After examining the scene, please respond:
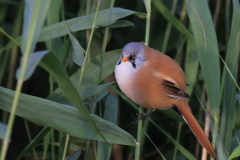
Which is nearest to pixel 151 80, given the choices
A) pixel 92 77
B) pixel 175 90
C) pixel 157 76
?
pixel 157 76

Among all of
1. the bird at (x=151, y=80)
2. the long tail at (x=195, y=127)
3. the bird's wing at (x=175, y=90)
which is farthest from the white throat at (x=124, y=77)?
the long tail at (x=195, y=127)

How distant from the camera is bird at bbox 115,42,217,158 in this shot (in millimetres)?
1663

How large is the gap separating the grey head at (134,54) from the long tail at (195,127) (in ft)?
1.22

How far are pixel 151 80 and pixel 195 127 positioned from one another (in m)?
0.38

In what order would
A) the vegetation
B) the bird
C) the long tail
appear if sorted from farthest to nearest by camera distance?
1. the bird
2. the long tail
3. the vegetation

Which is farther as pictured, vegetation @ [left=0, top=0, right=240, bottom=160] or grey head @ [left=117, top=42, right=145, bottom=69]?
grey head @ [left=117, top=42, right=145, bottom=69]

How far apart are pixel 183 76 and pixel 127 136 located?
663 millimetres

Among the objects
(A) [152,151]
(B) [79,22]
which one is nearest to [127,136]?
(B) [79,22]

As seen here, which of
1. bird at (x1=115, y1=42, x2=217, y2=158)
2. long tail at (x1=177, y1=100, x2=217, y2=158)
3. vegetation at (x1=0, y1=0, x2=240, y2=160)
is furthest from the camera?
bird at (x1=115, y1=42, x2=217, y2=158)

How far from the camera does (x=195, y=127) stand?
167 centimetres

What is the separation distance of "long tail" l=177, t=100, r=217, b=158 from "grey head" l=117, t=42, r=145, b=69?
371mm

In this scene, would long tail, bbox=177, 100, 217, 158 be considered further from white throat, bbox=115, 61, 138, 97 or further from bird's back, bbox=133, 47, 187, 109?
white throat, bbox=115, 61, 138, 97

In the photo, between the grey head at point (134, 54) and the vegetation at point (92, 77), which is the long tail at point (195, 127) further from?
the grey head at point (134, 54)

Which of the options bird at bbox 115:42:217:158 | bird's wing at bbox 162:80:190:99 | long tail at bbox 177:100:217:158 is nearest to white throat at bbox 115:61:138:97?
bird at bbox 115:42:217:158
